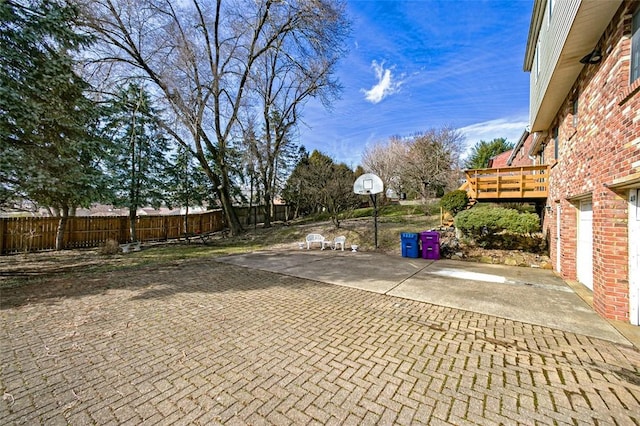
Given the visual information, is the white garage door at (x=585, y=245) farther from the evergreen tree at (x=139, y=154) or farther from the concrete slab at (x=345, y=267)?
the evergreen tree at (x=139, y=154)

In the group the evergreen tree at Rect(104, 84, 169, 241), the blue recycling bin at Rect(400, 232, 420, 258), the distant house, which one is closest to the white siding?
the blue recycling bin at Rect(400, 232, 420, 258)

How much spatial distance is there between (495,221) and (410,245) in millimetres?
2685

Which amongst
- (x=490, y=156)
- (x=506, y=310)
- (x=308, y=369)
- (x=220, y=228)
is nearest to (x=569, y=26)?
(x=506, y=310)

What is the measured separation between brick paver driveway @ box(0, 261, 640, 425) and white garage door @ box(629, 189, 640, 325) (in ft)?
3.30

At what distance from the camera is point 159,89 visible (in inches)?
556

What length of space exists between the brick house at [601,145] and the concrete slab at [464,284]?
52cm

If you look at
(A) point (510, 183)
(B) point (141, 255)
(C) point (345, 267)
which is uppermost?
(A) point (510, 183)

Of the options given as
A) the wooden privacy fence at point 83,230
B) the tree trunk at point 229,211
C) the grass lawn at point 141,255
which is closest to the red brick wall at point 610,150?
the grass lawn at point 141,255

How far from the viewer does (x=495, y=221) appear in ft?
Result: 26.7

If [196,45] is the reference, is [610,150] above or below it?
below

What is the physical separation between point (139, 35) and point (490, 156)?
33.8 m

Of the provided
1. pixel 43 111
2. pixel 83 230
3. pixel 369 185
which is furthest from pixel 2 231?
pixel 369 185

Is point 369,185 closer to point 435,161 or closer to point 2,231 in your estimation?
point 435,161

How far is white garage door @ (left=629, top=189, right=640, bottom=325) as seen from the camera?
345 cm
